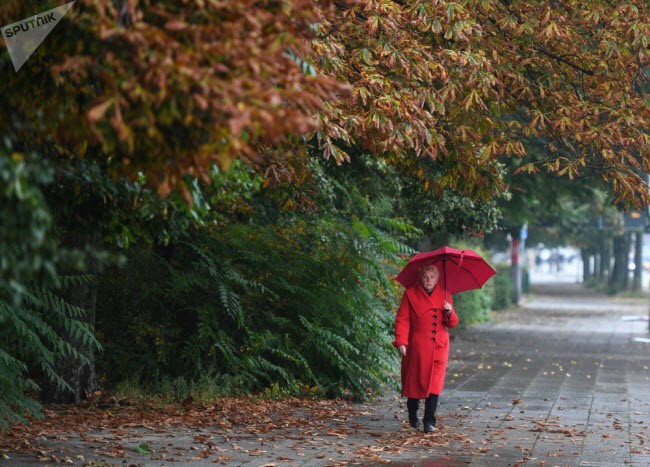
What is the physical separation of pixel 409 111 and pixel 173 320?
4289 mm

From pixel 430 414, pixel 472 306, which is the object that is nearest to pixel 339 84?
pixel 430 414

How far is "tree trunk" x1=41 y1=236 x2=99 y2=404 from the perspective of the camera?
10.8m

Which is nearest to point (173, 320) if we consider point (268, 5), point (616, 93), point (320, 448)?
point (320, 448)

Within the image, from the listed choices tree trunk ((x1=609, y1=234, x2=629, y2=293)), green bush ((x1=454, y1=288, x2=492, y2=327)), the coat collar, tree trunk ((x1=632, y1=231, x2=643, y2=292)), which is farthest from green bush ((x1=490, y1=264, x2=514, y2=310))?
the coat collar

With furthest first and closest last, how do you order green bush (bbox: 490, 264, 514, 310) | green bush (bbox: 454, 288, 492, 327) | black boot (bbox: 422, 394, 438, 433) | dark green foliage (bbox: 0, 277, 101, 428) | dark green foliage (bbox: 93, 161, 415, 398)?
green bush (bbox: 490, 264, 514, 310) < green bush (bbox: 454, 288, 492, 327) < dark green foliage (bbox: 93, 161, 415, 398) < black boot (bbox: 422, 394, 438, 433) < dark green foliage (bbox: 0, 277, 101, 428)

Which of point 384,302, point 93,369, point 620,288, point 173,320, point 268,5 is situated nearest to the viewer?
point 268,5

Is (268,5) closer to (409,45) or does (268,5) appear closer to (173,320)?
(409,45)

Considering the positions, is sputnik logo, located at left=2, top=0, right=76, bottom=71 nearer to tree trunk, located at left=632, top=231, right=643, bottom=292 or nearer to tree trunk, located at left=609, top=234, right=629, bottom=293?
tree trunk, located at left=632, top=231, right=643, bottom=292

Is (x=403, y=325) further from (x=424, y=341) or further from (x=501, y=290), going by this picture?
(x=501, y=290)

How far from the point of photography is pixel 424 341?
33.0ft

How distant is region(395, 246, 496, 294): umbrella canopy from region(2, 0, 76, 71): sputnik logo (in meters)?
5.55

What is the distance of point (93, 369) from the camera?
11070 millimetres

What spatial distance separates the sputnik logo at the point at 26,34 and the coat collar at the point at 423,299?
5.44 m

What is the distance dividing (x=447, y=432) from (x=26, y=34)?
5.99 m
